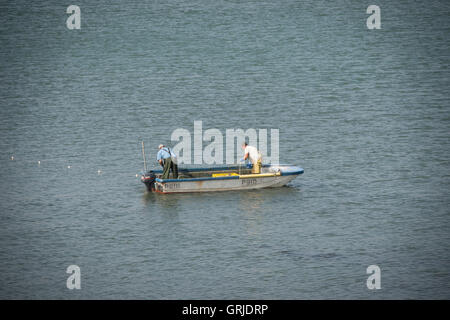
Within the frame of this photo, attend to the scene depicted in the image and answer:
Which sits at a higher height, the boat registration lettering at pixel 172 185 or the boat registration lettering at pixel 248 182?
the boat registration lettering at pixel 248 182

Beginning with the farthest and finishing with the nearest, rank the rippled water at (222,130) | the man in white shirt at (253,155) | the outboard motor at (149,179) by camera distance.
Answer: the man in white shirt at (253,155), the outboard motor at (149,179), the rippled water at (222,130)

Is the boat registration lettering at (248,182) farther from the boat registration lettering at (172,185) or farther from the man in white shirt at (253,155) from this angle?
the boat registration lettering at (172,185)

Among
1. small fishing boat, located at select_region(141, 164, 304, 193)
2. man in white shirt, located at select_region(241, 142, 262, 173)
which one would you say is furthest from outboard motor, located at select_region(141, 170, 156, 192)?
man in white shirt, located at select_region(241, 142, 262, 173)

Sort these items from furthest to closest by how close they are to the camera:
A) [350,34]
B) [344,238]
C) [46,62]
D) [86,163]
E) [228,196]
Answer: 1. [350,34]
2. [46,62]
3. [86,163]
4. [228,196]
5. [344,238]

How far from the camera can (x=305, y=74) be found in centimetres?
5931

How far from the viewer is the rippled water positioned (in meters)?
27.6

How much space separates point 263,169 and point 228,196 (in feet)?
7.40

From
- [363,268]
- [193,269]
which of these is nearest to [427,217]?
[363,268]

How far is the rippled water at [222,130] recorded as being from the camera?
27.6 metres

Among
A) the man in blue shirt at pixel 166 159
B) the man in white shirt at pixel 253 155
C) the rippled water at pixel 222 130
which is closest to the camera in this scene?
the rippled water at pixel 222 130

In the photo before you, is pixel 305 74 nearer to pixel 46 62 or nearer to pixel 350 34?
pixel 350 34

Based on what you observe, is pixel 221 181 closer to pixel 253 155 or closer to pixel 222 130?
pixel 253 155

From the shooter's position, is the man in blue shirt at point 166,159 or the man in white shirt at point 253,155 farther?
the man in white shirt at point 253,155

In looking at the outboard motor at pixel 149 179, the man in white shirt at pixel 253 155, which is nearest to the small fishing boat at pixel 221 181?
the outboard motor at pixel 149 179
